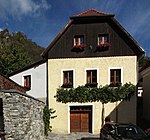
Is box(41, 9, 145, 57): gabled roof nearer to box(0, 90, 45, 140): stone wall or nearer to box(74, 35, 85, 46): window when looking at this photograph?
box(74, 35, 85, 46): window

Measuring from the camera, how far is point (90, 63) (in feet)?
66.4

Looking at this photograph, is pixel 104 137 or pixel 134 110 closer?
pixel 104 137

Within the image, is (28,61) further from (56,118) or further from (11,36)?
(11,36)

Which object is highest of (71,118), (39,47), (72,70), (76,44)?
(39,47)

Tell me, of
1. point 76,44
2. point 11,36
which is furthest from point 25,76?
point 11,36

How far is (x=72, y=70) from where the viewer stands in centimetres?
2047

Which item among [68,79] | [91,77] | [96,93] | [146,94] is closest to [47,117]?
[68,79]

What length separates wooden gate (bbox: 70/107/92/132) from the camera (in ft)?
66.8

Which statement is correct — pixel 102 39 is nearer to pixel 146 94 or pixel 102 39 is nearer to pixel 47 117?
pixel 146 94

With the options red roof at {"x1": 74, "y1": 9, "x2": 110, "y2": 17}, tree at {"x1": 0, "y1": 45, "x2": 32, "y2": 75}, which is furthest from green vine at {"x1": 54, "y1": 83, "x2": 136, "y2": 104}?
tree at {"x1": 0, "y1": 45, "x2": 32, "y2": 75}

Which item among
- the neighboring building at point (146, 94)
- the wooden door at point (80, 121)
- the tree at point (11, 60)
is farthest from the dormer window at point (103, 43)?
the tree at point (11, 60)

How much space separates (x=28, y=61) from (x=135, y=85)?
2127 cm

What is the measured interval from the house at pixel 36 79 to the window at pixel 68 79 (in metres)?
1.75

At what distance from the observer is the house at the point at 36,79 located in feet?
69.6
